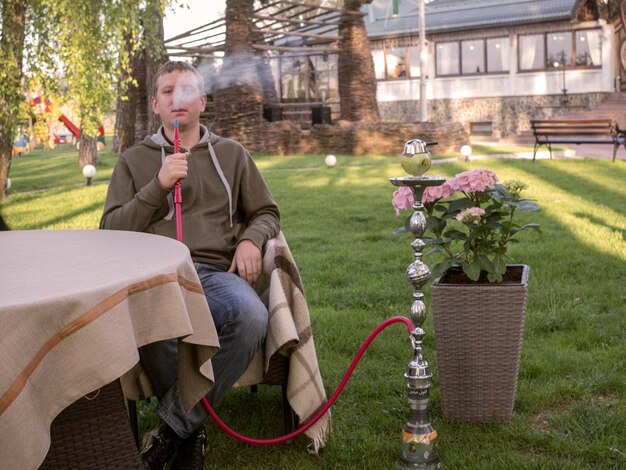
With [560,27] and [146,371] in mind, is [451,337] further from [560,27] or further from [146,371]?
[560,27]

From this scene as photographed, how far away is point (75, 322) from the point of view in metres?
2.06

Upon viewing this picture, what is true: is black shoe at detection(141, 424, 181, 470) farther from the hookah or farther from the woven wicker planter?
the woven wicker planter

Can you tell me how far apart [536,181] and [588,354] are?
8.82 meters

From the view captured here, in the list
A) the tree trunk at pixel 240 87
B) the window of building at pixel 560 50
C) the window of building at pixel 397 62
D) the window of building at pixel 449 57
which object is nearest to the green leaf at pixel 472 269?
the tree trunk at pixel 240 87

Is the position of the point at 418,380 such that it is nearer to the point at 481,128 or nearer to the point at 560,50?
the point at 560,50

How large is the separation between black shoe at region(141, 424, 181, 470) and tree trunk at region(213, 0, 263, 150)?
18.7 m

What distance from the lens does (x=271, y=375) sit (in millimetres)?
3418

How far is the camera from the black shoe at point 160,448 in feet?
10.2

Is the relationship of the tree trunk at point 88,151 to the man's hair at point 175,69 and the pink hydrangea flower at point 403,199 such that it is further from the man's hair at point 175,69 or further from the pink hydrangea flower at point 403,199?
the pink hydrangea flower at point 403,199

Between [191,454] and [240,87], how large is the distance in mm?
18911

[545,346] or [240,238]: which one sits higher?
[240,238]

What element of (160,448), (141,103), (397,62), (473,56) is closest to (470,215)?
(160,448)

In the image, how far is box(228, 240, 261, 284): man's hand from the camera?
135 inches

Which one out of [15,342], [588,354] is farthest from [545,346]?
[15,342]
